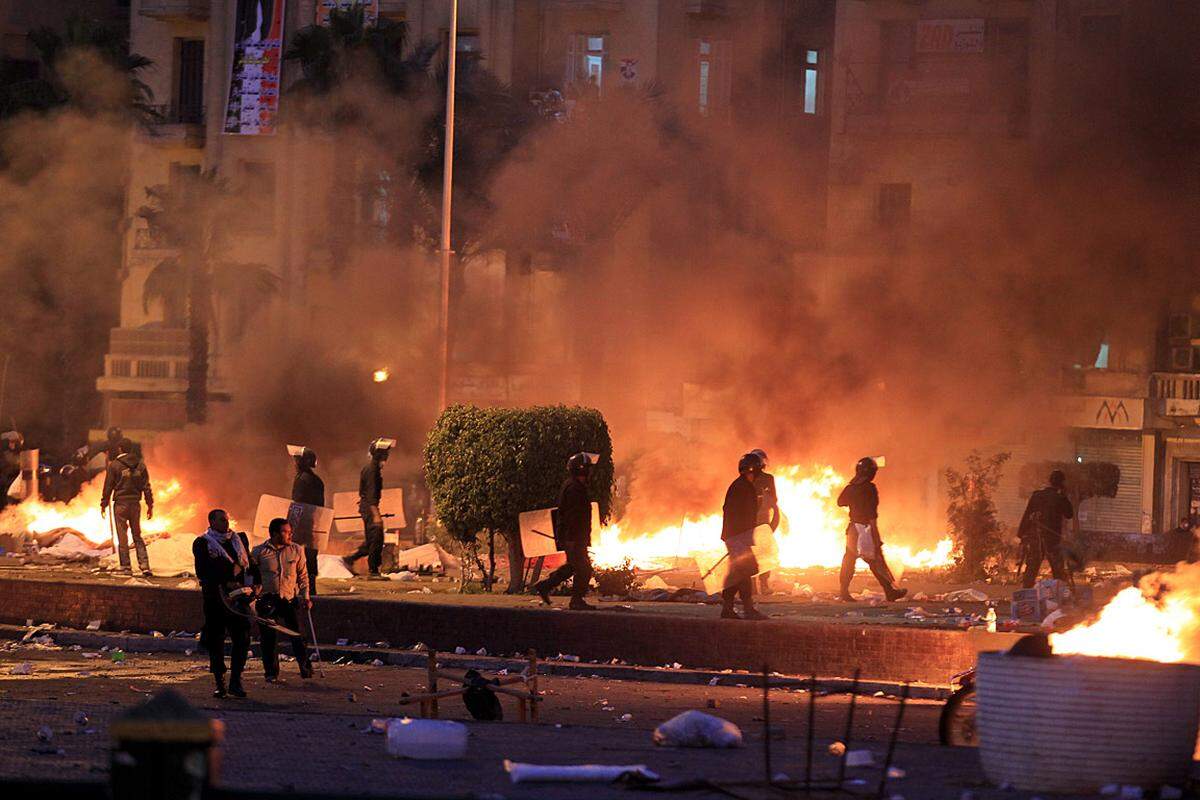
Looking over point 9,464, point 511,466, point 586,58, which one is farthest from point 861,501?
point 586,58

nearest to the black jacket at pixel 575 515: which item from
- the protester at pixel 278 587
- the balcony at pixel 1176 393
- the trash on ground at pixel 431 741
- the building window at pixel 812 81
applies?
the protester at pixel 278 587

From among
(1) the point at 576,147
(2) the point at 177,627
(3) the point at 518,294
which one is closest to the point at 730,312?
(1) the point at 576,147

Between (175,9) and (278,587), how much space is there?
36757 mm

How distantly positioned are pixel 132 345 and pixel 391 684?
33830 millimetres

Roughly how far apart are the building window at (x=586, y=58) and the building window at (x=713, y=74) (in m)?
2.14

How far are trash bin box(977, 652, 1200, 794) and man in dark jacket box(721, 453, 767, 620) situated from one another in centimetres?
771

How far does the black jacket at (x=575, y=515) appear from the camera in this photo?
696 inches

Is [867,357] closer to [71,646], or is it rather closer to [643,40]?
[643,40]

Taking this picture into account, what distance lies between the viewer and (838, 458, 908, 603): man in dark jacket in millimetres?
18984

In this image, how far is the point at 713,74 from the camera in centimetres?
4372

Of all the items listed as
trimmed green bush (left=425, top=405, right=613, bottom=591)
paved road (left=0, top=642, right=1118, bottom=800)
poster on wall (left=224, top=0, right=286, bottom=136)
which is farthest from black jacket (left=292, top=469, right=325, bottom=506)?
poster on wall (left=224, top=0, right=286, bottom=136)

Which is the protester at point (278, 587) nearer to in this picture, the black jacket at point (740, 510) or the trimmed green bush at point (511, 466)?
the black jacket at point (740, 510)

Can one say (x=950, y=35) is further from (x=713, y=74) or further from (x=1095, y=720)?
(x=1095, y=720)

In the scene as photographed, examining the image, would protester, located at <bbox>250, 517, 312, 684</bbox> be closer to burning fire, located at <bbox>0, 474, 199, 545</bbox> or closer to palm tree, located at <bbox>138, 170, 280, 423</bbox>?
burning fire, located at <bbox>0, 474, 199, 545</bbox>
